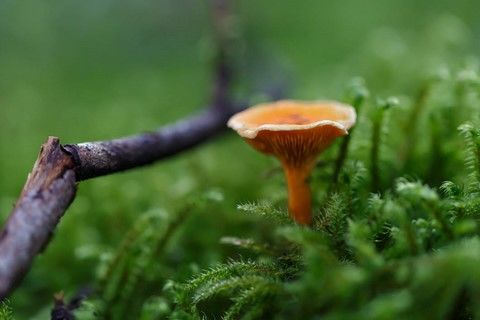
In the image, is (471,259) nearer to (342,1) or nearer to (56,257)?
(56,257)

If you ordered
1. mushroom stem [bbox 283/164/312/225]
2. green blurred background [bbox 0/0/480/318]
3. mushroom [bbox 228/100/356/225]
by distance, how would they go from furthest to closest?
green blurred background [bbox 0/0/480/318] < mushroom stem [bbox 283/164/312/225] < mushroom [bbox 228/100/356/225]

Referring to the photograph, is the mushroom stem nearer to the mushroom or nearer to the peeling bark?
the mushroom

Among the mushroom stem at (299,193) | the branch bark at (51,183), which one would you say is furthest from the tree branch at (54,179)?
the mushroom stem at (299,193)

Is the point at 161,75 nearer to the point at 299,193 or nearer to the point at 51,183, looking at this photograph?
the point at 299,193

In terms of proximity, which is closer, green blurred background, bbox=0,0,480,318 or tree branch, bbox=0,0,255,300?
tree branch, bbox=0,0,255,300

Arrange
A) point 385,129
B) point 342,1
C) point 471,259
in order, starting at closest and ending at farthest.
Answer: point 471,259
point 385,129
point 342,1

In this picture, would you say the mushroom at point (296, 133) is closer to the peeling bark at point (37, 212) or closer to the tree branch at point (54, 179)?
the tree branch at point (54, 179)

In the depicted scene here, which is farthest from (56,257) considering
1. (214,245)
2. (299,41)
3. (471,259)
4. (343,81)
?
(299,41)

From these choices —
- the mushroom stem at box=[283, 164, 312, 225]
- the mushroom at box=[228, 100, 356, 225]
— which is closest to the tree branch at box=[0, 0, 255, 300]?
the mushroom at box=[228, 100, 356, 225]
